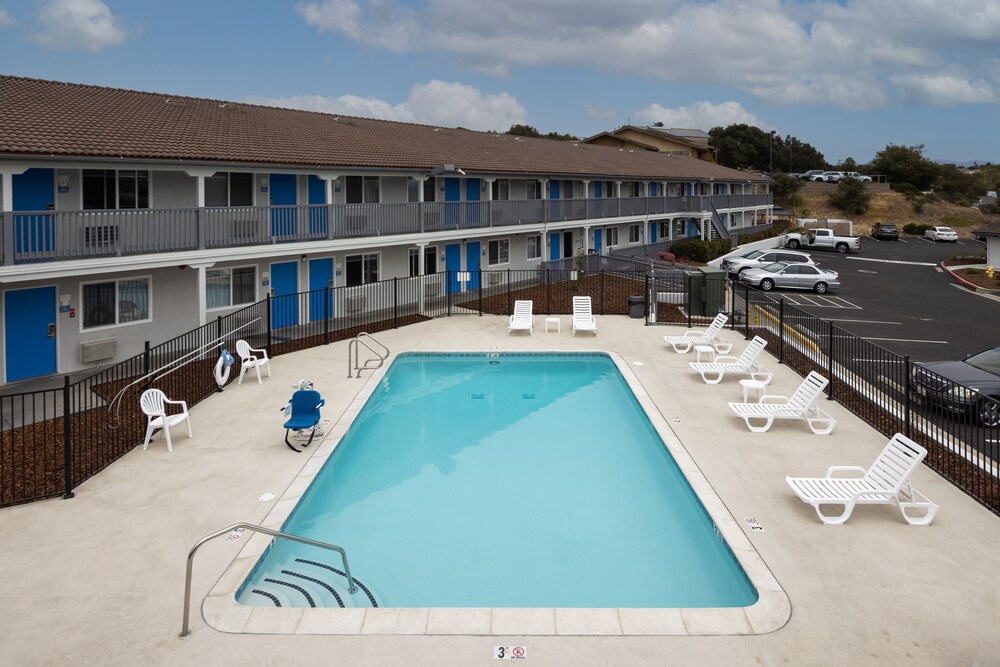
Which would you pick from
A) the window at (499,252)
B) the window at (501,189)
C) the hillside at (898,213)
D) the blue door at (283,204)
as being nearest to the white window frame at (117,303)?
the blue door at (283,204)

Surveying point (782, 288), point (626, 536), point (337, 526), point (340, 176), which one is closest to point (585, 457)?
point (626, 536)

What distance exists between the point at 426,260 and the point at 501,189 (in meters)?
7.25

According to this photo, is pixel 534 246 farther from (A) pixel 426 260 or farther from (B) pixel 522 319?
(B) pixel 522 319

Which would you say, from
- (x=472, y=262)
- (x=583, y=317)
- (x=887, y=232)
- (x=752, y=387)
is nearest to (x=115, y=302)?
(x=583, y=317)

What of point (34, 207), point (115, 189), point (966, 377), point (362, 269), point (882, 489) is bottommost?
point (882, 489)

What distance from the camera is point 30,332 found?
680 inches

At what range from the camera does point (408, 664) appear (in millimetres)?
6457

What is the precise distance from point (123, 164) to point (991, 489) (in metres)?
19.6

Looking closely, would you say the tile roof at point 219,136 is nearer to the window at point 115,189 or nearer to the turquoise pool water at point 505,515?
the window at point 115,189

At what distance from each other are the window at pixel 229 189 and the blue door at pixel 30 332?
5.64 metres

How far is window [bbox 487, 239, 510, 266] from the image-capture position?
34250 mm

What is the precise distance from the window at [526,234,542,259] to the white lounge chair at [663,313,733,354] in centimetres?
1622

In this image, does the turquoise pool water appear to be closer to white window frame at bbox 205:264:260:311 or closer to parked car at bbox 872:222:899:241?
white window frame at bbox 205:264:260:311

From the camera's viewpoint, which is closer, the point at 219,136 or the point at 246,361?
the point at 246,361
